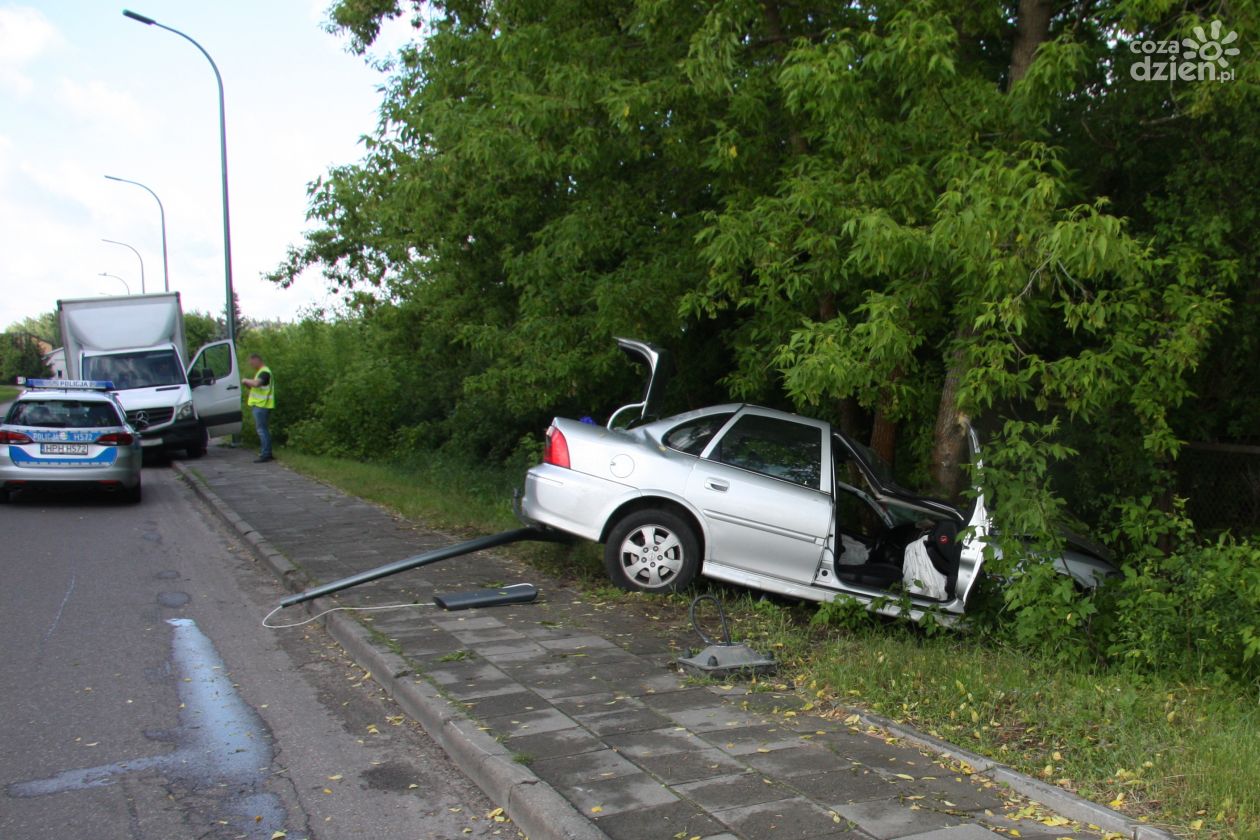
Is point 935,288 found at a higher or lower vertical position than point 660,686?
higher

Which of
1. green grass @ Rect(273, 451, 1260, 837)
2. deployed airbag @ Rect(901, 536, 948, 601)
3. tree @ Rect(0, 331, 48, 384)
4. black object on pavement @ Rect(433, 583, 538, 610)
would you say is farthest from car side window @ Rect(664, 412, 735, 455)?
tree @ Rect(0, 331, 48, 384)

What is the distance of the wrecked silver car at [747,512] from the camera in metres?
7.55

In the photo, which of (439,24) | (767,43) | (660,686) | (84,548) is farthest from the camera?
(439,24)

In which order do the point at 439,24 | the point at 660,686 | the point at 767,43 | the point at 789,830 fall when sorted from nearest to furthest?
1. the point at 789,830
2. the point at 660,686
3. the point at 767,43
4. the point at 439,24

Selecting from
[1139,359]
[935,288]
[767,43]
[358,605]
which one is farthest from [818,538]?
[767,43]

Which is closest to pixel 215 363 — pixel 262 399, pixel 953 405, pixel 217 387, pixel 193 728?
pixel 217 387

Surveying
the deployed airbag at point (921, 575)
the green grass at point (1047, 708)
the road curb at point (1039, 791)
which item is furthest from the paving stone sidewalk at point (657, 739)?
the deployed airbag at point (921, 575)

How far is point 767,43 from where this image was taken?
9617 mm

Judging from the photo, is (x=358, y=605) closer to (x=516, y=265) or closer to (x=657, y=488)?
(x=657, y=488)

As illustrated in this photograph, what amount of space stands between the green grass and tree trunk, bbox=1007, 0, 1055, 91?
14.7 feet

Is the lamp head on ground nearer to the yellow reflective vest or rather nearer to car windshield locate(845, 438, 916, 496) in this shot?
the yellow reflective vest

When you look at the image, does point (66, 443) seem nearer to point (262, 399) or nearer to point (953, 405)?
point (262, 399)

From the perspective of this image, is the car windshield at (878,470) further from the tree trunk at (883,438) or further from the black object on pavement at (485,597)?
the black object on pavement at (485,597)

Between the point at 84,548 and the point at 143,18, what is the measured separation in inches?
620
